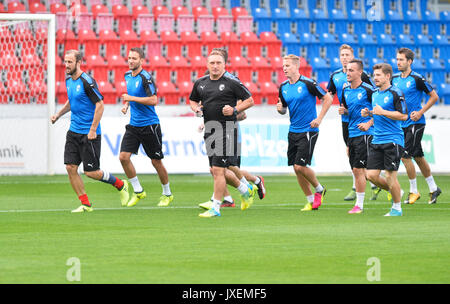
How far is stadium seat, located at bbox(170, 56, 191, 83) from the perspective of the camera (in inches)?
1070

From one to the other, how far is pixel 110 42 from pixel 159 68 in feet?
5.25

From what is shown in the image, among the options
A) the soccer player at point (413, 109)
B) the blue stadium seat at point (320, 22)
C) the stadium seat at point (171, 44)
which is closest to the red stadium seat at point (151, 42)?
the stadium seat at point (171, 44)

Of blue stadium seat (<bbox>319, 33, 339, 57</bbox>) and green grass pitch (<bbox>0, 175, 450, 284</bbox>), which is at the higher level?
blue stadium seat (<bbox>319, 33, 339, 57</bbox>)

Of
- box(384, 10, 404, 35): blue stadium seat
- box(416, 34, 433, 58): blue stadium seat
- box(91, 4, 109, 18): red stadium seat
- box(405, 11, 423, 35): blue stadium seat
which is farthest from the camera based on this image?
box(405, 11, 423, 35): blue stadium seat

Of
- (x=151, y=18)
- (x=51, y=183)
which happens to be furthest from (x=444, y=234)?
(x=151, y=18)

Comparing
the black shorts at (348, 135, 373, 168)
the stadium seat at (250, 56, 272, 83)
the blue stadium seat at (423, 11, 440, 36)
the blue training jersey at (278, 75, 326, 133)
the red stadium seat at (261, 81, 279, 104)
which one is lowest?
the red stadium seat at (261, 81, 279, 104)

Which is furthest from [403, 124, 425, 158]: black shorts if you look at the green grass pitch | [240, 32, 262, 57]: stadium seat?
[240, 32, 262, 57]: stadium seat

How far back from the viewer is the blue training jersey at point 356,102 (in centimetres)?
1370

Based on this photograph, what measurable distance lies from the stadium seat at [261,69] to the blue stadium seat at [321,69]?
1.54m

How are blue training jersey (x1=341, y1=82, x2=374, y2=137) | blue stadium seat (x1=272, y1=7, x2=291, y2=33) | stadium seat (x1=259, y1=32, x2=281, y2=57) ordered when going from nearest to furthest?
blue training jersey (x1=341, y1=82, x2=374, y2=137), stadium seat (x1=259, y1=32, x2=281, y2=57), blue stadium seat (x1=272, y1=7, x2=291, y2=33)

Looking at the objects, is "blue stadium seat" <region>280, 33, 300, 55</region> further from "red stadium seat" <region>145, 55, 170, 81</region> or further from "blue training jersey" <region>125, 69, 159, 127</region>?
"blue training jersey" <region>125, 69, 159, 127</region>

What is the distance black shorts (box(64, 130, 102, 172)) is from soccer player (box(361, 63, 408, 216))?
376cm

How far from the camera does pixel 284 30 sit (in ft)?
98.4

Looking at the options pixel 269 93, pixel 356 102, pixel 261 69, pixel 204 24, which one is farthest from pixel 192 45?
pixel 356 102
